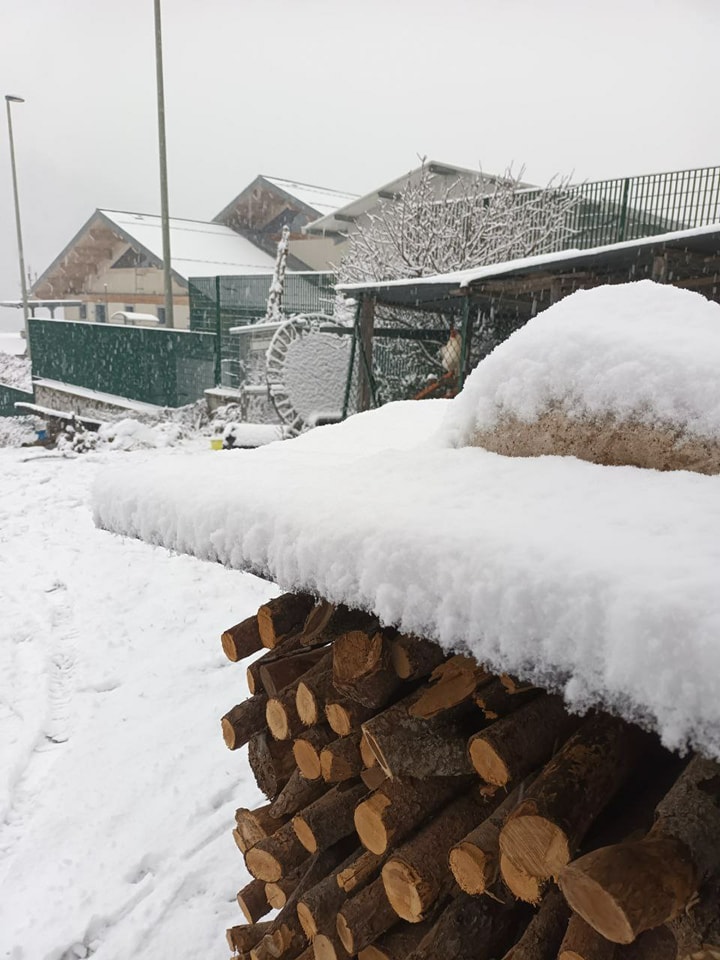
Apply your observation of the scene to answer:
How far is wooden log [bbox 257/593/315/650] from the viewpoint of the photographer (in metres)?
2.35

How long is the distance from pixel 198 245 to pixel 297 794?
106ft

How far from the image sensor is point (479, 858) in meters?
1.60

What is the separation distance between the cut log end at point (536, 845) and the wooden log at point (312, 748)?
0.81 metres

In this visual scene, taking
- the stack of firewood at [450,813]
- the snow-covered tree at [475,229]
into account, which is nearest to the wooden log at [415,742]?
the stack of firewood at [450,813]

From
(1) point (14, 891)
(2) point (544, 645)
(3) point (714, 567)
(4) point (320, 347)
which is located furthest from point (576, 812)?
(4) point (320, 347)

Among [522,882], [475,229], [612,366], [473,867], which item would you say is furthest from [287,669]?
[475,229]

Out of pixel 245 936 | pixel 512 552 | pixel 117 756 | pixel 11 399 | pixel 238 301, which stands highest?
pixel 238 301

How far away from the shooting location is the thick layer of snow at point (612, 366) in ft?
6.09

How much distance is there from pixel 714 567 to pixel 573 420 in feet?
3.12

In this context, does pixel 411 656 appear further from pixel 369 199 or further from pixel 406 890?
pixel 369 199

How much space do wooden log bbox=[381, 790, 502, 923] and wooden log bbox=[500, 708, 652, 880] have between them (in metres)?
0.42

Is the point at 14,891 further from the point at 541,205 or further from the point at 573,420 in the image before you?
the point at 541,205

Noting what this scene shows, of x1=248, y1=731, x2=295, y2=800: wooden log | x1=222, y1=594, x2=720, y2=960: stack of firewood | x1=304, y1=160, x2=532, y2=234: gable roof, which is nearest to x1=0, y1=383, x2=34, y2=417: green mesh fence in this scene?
x1=304, y1=160, x2=532, y2=234: gable roof

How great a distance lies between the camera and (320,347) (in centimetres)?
1368
